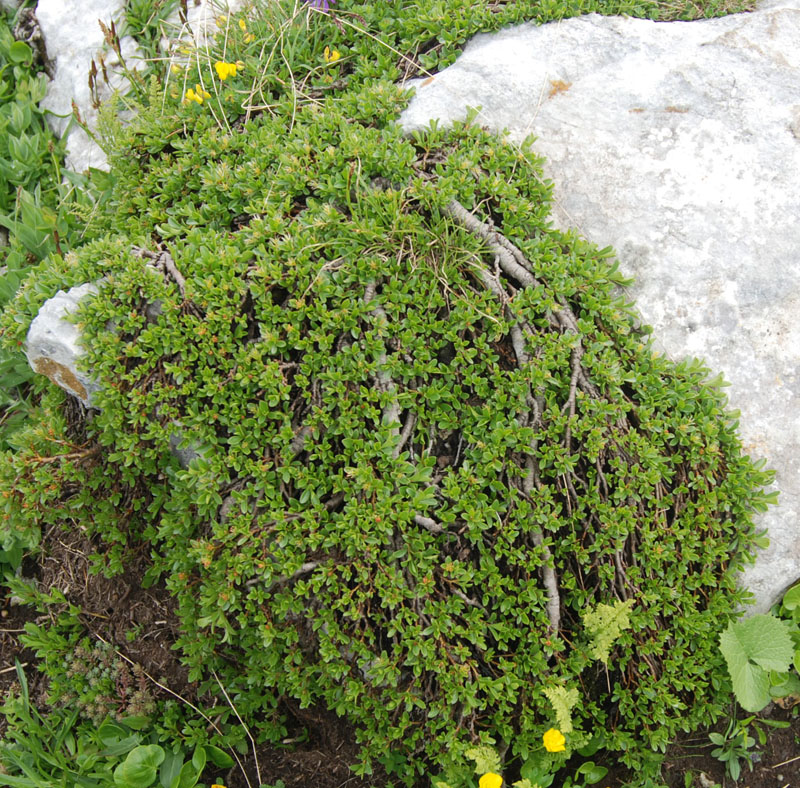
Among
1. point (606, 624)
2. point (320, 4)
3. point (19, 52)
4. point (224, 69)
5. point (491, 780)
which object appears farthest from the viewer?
point (19, 52)

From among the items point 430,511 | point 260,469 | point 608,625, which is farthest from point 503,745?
point 260,469

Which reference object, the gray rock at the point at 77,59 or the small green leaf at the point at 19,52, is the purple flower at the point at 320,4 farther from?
the small green leaf at the point at 19,52

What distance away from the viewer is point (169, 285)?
3.26 m

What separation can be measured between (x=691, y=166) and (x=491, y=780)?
9.75 ft

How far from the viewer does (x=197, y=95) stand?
3.98 metres

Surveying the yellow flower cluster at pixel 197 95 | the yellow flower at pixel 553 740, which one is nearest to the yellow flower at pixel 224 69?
the yellow flower cluster at pixel 197 95

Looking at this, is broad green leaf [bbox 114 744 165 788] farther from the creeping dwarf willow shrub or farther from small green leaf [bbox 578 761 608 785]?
small green leaf [bbox 578 761 608 785]

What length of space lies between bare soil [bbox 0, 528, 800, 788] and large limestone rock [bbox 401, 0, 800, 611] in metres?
0.73

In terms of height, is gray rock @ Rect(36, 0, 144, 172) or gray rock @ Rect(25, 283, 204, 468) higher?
gray rock @ Rect(36, 0, 144, 172)

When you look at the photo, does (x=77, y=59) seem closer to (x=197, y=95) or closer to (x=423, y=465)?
(x=197, y=95)

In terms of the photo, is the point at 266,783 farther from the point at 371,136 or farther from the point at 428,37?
the point at 428,37

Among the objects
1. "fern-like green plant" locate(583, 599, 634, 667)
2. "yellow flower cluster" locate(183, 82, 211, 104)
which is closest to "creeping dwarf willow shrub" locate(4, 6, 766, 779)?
"fern-like green plant" locate(583, 599, 634, 667)

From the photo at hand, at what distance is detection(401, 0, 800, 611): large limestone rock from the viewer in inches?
135

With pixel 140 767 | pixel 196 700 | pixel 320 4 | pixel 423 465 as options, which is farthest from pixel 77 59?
pixel 140 767
